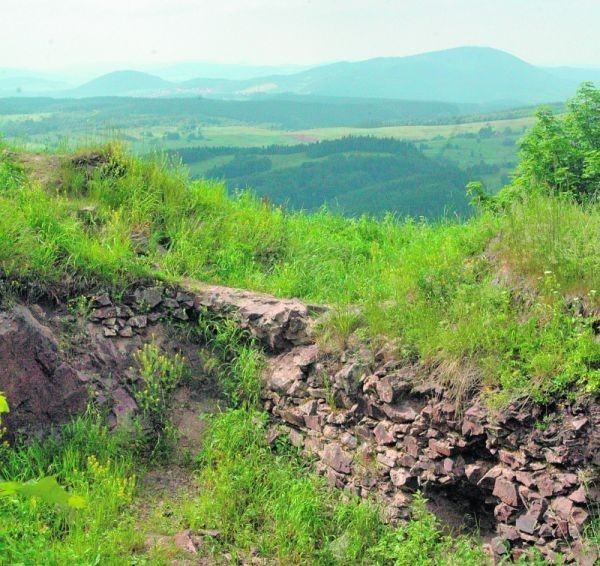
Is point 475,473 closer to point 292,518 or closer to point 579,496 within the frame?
point 579,496

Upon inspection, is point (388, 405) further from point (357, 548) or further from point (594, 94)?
point (594, 94)

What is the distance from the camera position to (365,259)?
898cm

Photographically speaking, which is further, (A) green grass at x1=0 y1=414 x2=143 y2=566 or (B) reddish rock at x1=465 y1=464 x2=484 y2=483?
(B) reddish rock at x1=465 y1=464 x2=484 y2=483

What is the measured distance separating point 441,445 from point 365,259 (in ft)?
12.5

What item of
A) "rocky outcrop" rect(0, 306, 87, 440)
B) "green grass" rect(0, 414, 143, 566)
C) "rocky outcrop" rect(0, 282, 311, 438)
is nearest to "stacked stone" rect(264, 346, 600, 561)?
"rocky outcrop" rect(0, 282, 311, 438)

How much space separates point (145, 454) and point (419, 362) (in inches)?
99.3

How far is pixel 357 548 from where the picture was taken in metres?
5.21

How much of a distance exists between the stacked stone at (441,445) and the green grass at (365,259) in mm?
274

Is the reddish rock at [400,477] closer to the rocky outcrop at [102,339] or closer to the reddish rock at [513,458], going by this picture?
the reddish rock at [513,458]

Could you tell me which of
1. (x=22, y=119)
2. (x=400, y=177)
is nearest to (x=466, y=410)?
(x=400, y=177)

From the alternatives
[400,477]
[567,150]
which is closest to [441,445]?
[400,477]

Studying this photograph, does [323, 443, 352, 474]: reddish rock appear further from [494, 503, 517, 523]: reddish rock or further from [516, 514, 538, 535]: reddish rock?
[516, 514, 538, 535]: reddish rock

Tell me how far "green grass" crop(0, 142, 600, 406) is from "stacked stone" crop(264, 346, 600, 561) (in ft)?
0.90

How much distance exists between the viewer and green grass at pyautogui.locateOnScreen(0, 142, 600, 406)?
5.64 m
